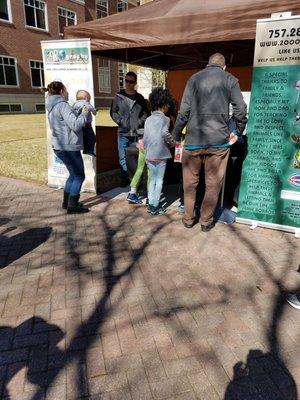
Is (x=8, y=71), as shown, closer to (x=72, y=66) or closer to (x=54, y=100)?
(x=72, y=66)

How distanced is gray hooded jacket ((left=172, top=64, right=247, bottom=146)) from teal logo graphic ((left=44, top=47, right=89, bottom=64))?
2.15 m

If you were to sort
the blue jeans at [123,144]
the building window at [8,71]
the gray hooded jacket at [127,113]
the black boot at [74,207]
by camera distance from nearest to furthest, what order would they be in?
1. the black boot at [74,207]
2. the gray hooded jacket at [127,113]
3. the blue jeans at [123,144]
4. the building window at [8,71]

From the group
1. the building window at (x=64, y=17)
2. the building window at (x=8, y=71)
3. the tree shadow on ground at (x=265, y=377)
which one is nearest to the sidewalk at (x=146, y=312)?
the tree shadow on ground at (x=265, y=377)

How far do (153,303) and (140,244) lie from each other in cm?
118

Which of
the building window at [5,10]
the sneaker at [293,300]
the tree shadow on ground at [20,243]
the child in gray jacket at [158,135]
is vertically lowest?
the tree shadow on ground at [20,243]

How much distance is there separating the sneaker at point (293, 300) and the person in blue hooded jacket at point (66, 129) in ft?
10.3

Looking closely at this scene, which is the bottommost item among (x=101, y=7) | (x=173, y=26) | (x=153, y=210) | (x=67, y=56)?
(x=153, y=210)

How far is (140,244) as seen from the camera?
13.6 feet

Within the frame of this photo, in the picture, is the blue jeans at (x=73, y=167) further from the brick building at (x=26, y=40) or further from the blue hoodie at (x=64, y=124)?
the brick building at (x=26, y=40)

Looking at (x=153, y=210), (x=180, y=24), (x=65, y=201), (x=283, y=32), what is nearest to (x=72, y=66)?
(x=180, y=24)

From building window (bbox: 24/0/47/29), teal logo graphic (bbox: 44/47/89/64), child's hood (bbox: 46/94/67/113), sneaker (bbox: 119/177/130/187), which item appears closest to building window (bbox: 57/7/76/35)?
building window (bbox: 24/0/47/29)

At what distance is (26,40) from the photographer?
2550 centimetres

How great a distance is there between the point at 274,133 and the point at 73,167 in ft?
8.96

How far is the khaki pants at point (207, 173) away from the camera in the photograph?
4.22 m
